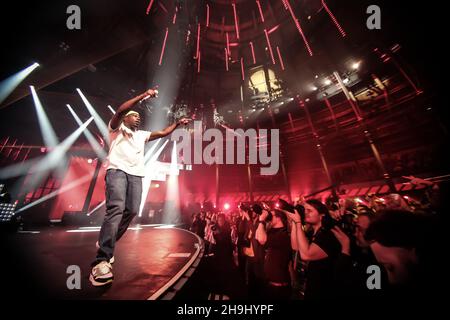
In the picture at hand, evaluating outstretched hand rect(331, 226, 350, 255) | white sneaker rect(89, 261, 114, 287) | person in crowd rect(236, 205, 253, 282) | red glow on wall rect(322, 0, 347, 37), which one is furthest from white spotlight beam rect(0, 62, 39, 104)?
red glow on wall rect(322, 0, 347, 37)

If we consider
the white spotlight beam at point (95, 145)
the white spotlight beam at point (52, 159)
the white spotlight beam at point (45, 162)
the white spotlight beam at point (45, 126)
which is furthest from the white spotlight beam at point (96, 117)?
the white spotlight beam at point (45, 126)

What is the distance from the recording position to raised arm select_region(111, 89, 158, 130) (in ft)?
6.57

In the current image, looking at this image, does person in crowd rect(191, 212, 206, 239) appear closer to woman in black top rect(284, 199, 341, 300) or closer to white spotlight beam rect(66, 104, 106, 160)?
woman in black top rect(284, 199, 341, 300)

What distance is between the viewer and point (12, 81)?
4.83 m

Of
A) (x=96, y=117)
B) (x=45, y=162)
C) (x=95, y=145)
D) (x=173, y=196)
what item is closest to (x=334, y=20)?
(x=96, y=117)

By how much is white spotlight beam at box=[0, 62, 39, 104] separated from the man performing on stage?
4.57 m

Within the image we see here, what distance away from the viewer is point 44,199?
1252 cm

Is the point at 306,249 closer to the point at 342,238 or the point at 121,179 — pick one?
the point at 342,238

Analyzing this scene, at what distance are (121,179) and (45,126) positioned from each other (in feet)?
42.2

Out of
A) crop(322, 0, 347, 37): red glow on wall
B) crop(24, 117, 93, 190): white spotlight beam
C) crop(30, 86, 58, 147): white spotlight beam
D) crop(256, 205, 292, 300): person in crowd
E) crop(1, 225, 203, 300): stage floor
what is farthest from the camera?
crop(322, 0, 347, 37): red glow on wall

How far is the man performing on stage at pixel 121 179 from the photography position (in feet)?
5.96

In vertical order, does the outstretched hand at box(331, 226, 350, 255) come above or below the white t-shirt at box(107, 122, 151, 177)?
below

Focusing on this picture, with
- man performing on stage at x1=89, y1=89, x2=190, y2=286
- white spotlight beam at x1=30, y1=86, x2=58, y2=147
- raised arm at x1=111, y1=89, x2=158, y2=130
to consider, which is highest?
white spotlight beam at x1=30, y1=86, x2=58, y2=147
